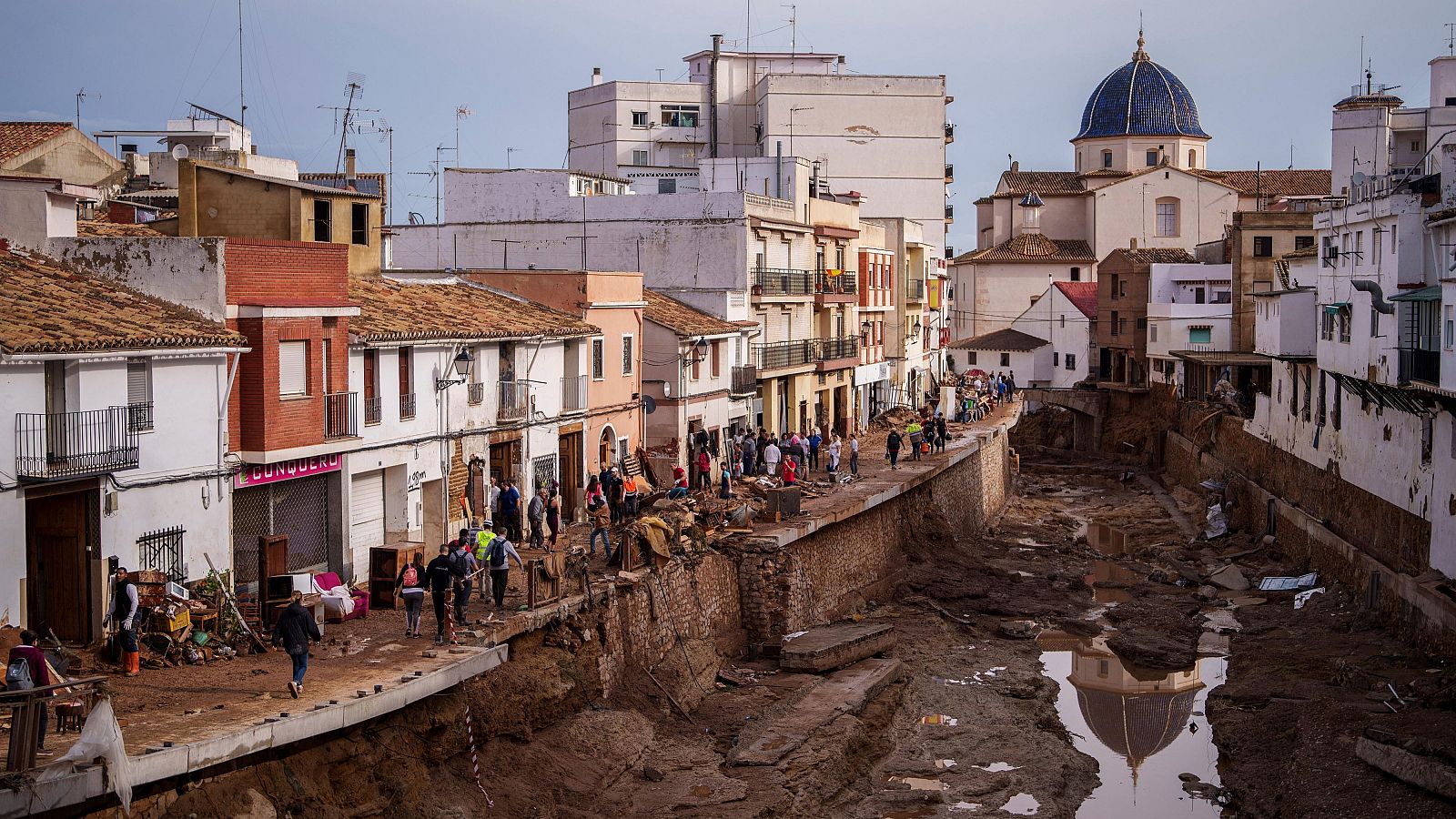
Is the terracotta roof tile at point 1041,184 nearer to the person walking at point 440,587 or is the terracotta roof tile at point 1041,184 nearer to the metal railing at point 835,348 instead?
the metal railing at point 835,348

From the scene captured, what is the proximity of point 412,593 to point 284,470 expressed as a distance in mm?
3488

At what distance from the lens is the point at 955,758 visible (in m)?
26.2

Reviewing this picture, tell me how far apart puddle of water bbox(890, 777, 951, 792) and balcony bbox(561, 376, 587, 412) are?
11.7m

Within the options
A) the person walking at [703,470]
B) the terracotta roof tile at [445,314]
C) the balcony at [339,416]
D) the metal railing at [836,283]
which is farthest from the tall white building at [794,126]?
the balcony at [339,416]

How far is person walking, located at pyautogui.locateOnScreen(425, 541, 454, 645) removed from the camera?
21156 mm

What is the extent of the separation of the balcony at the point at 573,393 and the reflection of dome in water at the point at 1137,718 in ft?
40.8

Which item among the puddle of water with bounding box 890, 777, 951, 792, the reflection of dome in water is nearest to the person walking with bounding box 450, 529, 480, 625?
the puddle of water with bounding box 890, 777, 951, 792

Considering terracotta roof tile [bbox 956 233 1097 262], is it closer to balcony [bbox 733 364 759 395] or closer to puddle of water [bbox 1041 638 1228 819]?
balcony [bbox 733 364 759 395]

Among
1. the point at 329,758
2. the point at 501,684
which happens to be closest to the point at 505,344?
the point at 501,684

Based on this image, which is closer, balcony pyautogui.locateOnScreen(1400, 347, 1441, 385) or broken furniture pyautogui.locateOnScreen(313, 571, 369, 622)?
broken furniture pyautogui.locateOnScreen(313, 571, 369, 622)

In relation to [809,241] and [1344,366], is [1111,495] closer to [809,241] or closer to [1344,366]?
[809,241]

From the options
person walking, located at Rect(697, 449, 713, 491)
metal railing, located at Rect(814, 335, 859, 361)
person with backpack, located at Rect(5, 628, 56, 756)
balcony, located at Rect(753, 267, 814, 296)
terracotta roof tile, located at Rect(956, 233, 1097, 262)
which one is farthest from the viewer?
terracotta roof tile, located at Rect(956, 233, 1097, 262)

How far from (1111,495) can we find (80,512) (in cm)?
4985

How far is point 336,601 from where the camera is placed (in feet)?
73.3
